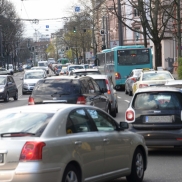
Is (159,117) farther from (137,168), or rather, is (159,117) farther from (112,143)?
(112,143)

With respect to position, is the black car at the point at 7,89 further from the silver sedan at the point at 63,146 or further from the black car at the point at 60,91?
the silver sedan at the point at 63,146

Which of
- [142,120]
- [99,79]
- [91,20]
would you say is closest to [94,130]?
[142,120]

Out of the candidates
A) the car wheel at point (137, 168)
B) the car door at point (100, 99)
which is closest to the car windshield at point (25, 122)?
the car wheel at point (137, 168)

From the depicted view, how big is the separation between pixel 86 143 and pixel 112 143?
2.81 ft

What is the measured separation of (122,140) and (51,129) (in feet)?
6.13

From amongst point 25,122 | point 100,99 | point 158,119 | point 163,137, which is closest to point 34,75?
point 100,99

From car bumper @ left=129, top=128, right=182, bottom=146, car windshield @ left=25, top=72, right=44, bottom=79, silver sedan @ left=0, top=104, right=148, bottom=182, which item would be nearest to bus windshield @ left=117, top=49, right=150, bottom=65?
car windshield @ left=25, top=72, right=44, bottom=79

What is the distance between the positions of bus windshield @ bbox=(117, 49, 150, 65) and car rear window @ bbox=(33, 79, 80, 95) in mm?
27264

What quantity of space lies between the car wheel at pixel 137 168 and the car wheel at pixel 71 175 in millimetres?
1828

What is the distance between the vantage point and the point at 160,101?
13.1 metres

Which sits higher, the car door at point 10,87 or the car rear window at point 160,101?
the car rear window at point 160,101

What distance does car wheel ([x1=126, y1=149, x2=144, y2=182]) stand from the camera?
9.95m

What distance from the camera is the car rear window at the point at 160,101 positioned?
1305 cm

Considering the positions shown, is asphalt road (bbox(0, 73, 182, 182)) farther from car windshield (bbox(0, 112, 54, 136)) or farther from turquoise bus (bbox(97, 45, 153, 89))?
turquoise bus (bbox(97, 45, 153, 89))
